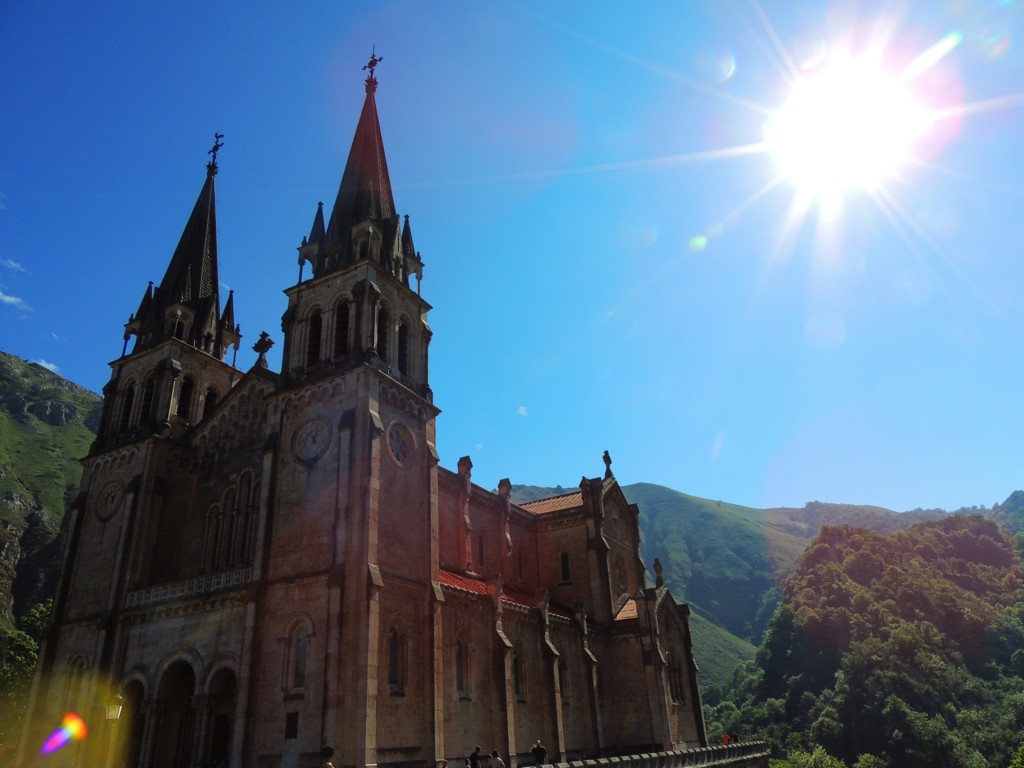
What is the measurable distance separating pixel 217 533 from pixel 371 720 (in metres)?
13.7

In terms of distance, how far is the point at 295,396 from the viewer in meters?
30.2

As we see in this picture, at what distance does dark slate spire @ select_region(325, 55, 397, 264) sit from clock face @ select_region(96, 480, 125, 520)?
15294 millimetres

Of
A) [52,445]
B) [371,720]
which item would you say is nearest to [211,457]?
[371,720]

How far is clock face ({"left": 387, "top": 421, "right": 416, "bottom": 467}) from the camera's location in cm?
2906

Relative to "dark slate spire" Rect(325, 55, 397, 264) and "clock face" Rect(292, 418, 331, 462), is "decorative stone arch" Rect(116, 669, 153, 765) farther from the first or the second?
"dark slate spire" Rect(325, 55, 397, 264)

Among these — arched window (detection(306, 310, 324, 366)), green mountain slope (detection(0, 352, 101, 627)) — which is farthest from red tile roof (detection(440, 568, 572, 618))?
green mountain slope (detection(0, 352, 101, 627))

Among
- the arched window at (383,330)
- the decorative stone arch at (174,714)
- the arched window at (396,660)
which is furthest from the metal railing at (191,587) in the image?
the arched window at (383,330)

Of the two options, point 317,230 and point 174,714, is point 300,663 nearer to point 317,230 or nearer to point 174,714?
point 174,714

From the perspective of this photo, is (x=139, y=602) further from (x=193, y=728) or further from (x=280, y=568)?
(x=280, y=568)

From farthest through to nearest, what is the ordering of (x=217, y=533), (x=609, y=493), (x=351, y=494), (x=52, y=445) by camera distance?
(x=52, y=445) → (x=609, y=493) → (x=217, y=533) → (x=351, y=494)

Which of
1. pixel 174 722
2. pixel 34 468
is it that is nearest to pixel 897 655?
pixel 174 722

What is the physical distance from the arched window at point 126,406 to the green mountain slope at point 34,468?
234ft

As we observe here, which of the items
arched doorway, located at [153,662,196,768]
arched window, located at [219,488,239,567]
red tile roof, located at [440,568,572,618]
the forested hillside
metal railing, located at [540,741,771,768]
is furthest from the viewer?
the forested hillside

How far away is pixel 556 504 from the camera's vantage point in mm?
48031
